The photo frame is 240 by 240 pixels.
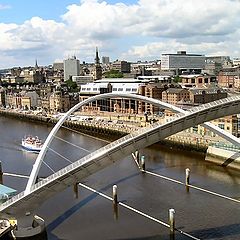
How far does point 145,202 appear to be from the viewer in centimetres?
A: 2223

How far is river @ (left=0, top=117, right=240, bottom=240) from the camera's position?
60.2 feet

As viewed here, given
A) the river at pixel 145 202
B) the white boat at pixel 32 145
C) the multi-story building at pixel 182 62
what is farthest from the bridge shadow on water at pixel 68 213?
the multi-story building at pixel 182 62

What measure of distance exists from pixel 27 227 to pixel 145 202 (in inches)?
273

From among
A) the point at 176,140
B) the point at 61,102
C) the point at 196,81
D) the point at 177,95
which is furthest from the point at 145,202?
the point at 196,81

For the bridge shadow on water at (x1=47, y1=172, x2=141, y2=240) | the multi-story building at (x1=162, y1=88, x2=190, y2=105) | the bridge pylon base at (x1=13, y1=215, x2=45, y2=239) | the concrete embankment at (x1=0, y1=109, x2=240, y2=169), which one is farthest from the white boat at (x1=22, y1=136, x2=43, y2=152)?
the multi-story building at (x1=162, y1=88, x2=190, y2=105)

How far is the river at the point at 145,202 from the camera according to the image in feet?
60.2

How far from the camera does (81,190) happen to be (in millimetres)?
24703

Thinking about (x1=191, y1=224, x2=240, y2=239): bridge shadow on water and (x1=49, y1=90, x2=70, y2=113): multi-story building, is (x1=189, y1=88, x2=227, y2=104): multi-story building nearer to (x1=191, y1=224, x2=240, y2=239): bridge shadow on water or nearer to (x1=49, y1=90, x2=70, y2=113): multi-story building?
(x1=49, y1=90, x2=70, y2=113): multi-story building

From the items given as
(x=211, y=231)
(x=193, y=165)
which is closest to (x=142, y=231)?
(x=211, y=231)

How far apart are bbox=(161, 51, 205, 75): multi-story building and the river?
120 meters

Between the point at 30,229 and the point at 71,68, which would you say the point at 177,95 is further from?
the point at 71,68

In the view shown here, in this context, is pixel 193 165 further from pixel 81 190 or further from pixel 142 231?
pixel 142 231

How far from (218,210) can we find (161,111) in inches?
1517

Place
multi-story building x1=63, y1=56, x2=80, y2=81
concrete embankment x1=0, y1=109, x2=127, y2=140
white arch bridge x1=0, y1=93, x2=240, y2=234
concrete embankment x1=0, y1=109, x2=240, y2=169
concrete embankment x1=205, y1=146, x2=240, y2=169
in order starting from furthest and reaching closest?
multi-story building x1=63, y1=56, x2=80, y2=81 → concrete embankment x1=0, y1=109, x2=127, y2=140 → concrete embankment x1=0, y1=109, x2=240, y2=169 → concrete embankment x1=205, y1=146, x2=240, y2=169 → white arch bridge x1=0, y1=93, x2=240, y2=234
